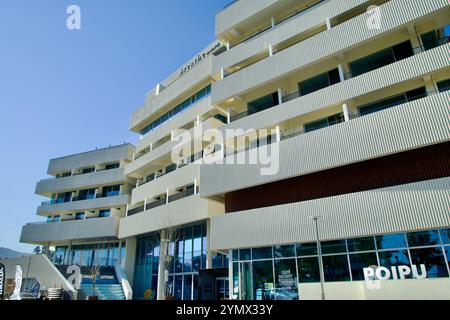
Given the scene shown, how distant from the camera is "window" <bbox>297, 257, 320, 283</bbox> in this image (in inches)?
688

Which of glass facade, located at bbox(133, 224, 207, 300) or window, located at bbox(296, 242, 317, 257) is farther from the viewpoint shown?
glass facade, located at bbox(133, 224, 207, 300)

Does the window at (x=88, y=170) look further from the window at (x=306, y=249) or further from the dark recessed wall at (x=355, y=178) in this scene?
the window at (x=306, y=249)

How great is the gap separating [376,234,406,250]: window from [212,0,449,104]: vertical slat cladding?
11824 millimetres

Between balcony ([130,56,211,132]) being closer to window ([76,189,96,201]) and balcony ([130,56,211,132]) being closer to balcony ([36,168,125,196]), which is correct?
balcony ([36,168,125,196])

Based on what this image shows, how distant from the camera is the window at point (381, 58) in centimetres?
1911

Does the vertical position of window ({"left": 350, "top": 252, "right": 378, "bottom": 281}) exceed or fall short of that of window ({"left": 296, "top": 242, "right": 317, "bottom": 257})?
it falls short

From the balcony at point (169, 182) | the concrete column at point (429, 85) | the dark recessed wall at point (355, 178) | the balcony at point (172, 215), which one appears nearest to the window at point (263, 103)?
the dark recessed wall at point (355, 178)

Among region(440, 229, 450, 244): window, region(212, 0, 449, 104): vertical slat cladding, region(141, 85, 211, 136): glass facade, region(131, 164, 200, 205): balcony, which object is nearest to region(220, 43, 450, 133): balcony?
region(212, 0, 449, 104): vertical slat cladding

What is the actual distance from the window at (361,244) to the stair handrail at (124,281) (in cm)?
2392

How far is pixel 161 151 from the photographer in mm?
33312

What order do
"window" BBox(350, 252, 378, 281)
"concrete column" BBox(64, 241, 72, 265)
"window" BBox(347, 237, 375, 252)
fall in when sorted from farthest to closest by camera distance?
"concrete column" BBox(64, 241, 72, 265)
"window" BBox(347, 237, 375, 252)
"window" BBox(350, 252, 378, 281)

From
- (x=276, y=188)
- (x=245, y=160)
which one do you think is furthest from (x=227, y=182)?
(x=276, y=188)

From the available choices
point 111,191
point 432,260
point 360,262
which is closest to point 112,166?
point 111,191

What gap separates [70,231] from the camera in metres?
40.7
